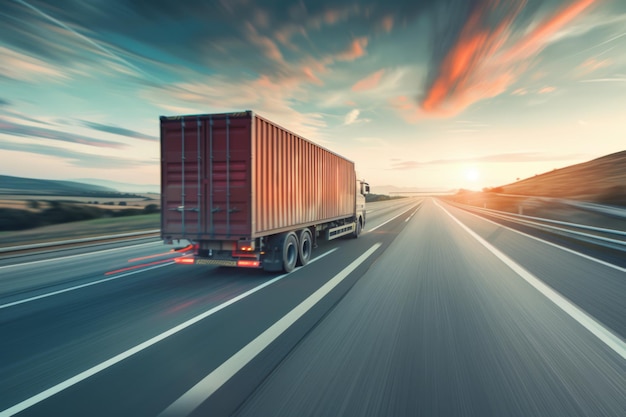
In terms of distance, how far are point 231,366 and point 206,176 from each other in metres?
5.53

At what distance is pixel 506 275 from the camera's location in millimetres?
8781

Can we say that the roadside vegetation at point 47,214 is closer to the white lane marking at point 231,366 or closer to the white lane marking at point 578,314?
the white lane marking at point 231,366

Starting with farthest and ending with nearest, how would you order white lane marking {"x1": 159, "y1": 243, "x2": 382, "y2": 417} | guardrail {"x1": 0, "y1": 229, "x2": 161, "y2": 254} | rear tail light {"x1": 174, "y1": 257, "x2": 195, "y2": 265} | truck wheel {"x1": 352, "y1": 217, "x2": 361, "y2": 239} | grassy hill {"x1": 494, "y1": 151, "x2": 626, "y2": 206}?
1. grassy hill {"x1": 494, "y1": 151, "x2": 626, "y2": 206}
2. truck wheel {"x1": 352, "y1": 217, "x2": 361, "y2": 239}
3. guardrail {"x1": 0, "y1": 229, "x2": 161, "y2": 254}
4. rear tail light {"x1": 174, "y1": 257, "x2": 195, "y2": 265}
5. white lane marking {"x1": 159, "y1": 243, "x2": 382, "y2": 417}

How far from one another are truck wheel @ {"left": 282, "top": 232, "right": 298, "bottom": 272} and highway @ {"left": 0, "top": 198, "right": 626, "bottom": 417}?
428 millimetres

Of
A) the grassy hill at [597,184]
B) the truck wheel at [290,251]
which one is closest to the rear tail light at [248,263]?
the truck wheel at [290,251]

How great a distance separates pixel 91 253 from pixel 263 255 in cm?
759

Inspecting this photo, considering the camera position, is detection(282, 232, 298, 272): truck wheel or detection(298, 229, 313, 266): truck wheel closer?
detection(282, 232, 298, 272): truck wheel

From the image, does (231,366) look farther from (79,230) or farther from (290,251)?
(79,230)

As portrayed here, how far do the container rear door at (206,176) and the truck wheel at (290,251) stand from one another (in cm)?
147

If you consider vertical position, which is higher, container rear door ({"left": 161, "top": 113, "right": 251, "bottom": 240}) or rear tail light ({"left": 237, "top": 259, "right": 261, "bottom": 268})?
container rear door ({"left": 161, "top": 113, "right": 251, "bottom": 240})

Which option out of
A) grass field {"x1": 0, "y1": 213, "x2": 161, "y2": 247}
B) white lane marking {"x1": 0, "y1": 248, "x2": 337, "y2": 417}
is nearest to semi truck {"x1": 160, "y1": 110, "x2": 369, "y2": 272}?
white lane marking {"x1": 0, "y1": 248, "x2": 337, "y2": 417}

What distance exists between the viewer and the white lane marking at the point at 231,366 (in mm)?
3225

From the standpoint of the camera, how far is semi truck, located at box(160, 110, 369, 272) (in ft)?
27.6

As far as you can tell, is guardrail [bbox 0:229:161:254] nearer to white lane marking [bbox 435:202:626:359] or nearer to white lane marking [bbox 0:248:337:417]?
white lane marking [bbox 0:248:337:417]
